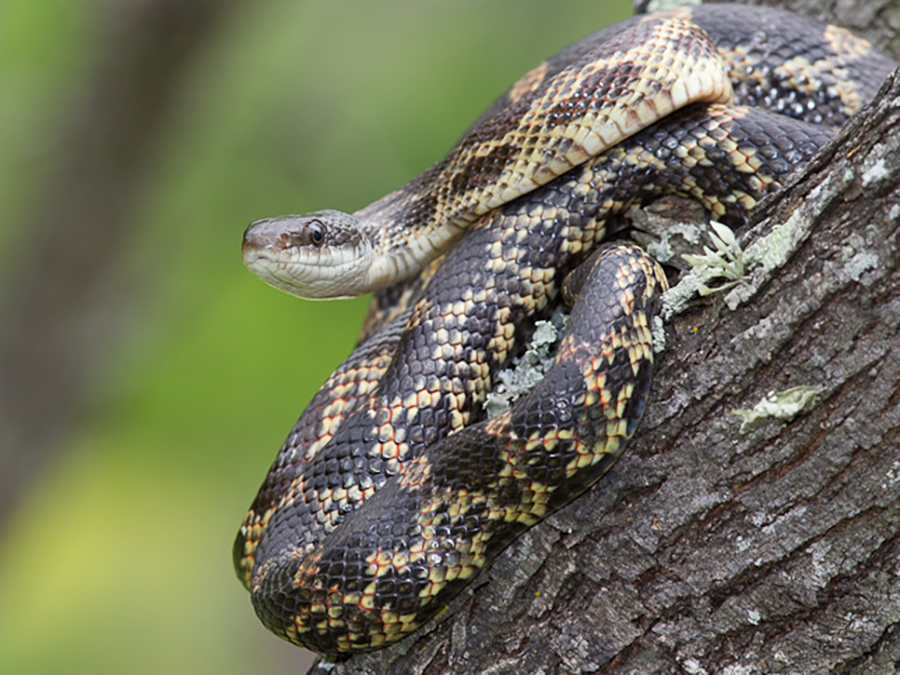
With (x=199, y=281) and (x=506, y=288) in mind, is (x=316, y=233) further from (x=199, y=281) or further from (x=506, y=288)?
(x=199, y=281)

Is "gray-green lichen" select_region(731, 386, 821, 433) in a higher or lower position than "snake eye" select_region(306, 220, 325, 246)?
lower

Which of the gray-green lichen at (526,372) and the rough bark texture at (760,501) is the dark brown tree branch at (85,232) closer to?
the gray-green lichen at (526,372)

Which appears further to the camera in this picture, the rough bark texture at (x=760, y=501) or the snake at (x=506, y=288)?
the snake at (x=506, y=288)

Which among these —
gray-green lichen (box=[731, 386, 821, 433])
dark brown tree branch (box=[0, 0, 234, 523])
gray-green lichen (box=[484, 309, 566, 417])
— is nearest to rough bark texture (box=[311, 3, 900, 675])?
gray-green lichen (box=[731, 386, 821, 433])

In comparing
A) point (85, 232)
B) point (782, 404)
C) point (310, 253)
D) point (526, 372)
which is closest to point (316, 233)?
point (310, 253)

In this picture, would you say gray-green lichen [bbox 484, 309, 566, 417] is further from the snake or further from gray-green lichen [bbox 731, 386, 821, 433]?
gray-green lichen [bbox 731, 386, 821, 433]

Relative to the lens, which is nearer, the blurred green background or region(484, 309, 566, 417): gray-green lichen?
region(484, 309, 566, 417): gray-green lichen

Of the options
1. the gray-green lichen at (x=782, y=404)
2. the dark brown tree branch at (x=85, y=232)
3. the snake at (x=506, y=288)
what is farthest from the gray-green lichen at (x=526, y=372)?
the dark brown tree branch at (x=85, y=232)
